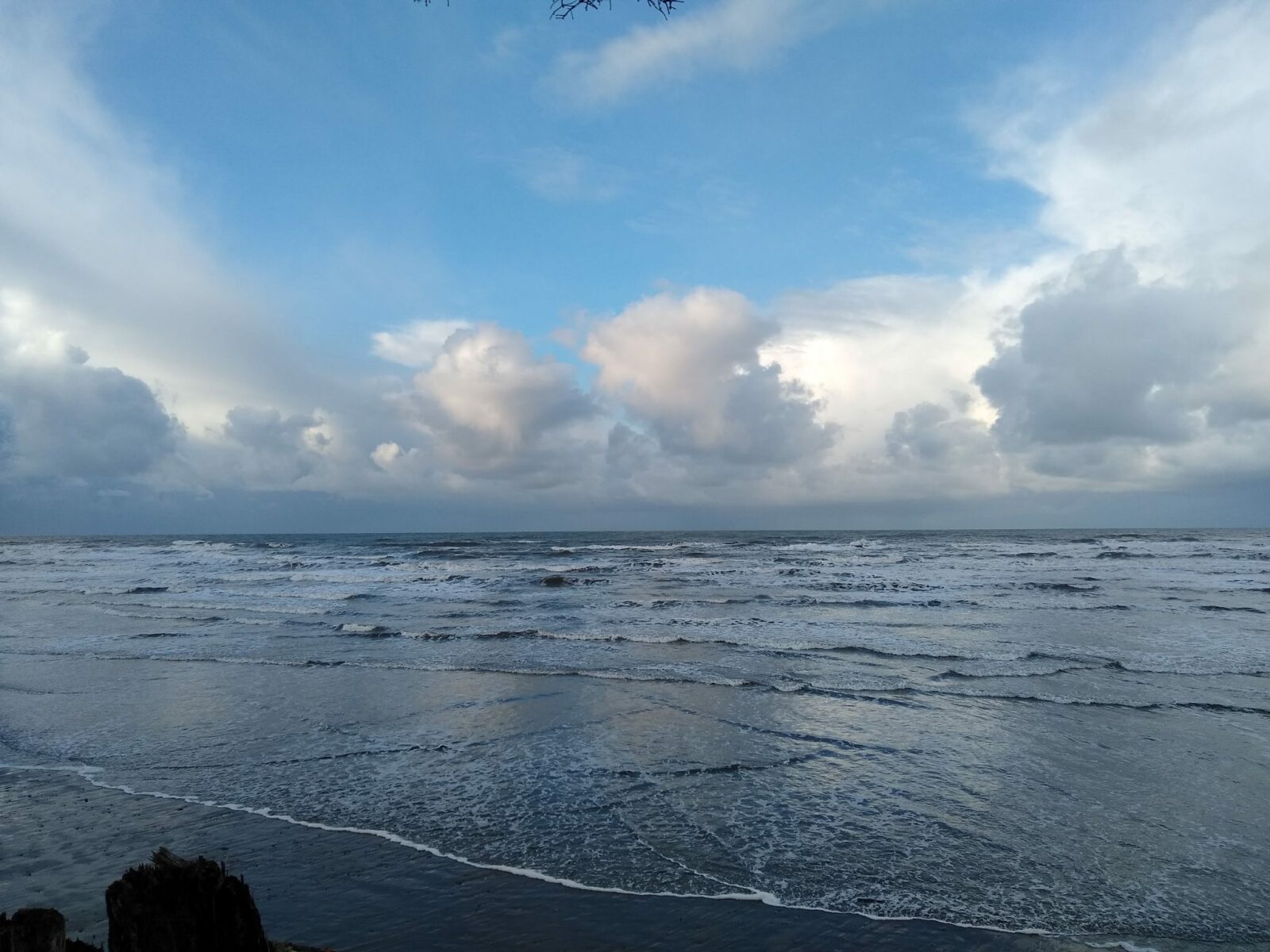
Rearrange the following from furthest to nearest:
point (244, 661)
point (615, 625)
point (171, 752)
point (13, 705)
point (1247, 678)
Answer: point (615, 625), point (244, 661), point (1247, 678), point (13, 705), point (171, 752)

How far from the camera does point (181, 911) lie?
314 centimetres

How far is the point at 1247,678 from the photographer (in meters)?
13.0

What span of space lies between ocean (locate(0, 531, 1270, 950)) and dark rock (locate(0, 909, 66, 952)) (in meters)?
3.38

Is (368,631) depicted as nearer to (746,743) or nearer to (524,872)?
(746,743)

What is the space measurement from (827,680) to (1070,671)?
4.80m

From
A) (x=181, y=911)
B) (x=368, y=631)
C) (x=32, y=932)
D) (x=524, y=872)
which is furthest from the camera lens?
(x=368, y=631)

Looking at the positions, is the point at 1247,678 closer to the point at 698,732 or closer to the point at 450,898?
the point at 698,732

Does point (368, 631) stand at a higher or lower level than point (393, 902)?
lower

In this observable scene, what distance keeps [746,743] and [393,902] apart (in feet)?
16.5

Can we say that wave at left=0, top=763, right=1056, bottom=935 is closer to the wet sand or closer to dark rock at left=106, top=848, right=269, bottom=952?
the wet sand

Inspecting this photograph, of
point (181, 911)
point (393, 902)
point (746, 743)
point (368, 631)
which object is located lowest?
point (368, 631)

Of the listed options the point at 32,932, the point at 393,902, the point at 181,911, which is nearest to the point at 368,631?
the point at 393,902

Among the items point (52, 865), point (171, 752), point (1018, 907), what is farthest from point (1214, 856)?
point (171, 752)

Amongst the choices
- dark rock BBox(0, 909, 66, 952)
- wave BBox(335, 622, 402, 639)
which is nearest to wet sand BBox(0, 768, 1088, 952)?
dark rock BBox(0, 909, 66, 952)
